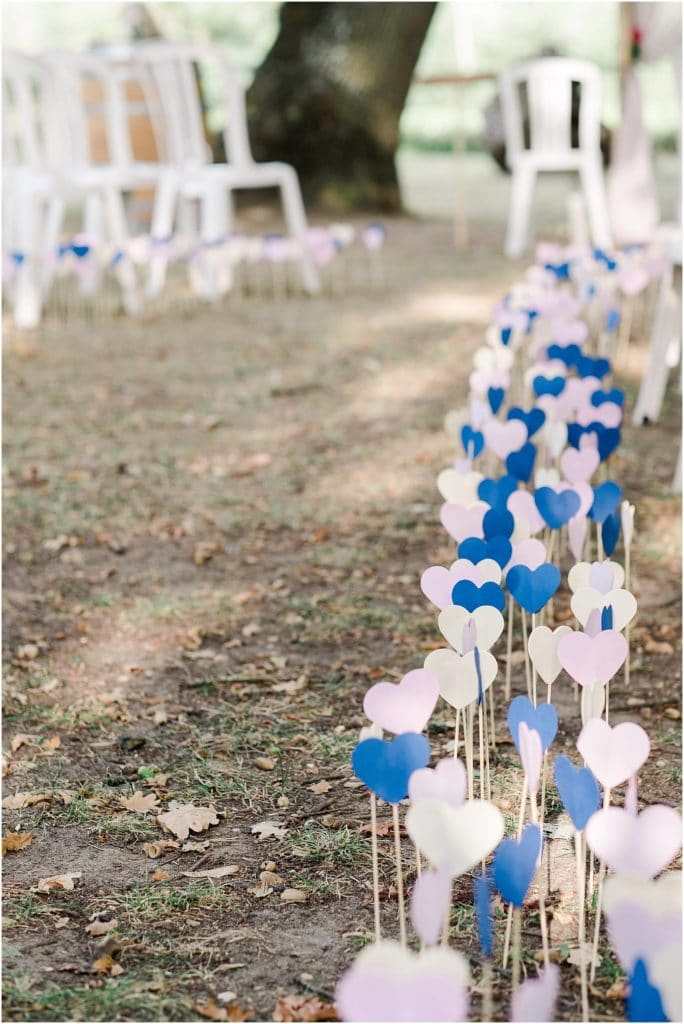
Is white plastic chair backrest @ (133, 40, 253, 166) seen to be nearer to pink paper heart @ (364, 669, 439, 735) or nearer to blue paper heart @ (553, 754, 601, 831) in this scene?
pink paper heart @ (364, 669, 439, 735)

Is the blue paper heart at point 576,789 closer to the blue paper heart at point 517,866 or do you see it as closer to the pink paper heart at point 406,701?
the blue paper heart at point 517,866

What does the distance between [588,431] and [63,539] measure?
1543 mm

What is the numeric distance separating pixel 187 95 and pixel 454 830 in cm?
612

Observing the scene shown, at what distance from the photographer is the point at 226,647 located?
→ 2785 mm

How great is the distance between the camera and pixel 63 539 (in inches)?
137

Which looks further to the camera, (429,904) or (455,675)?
(455,675)

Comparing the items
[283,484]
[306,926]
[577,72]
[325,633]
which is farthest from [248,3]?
[306,926]

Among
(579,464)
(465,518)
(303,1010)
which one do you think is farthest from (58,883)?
(579,464)

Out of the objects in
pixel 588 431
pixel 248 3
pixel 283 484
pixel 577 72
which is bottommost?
pixel 283 484

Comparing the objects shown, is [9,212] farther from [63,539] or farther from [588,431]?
[588,431]

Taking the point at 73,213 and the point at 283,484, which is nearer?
the point at 283,484

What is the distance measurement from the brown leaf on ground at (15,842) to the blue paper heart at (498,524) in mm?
966

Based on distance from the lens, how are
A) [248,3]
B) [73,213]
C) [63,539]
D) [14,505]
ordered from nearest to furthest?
1. [63,539]
2. [14,505]
3. [73,213]
4. [248,3]

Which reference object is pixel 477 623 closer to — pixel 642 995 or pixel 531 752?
pixel 531 752
